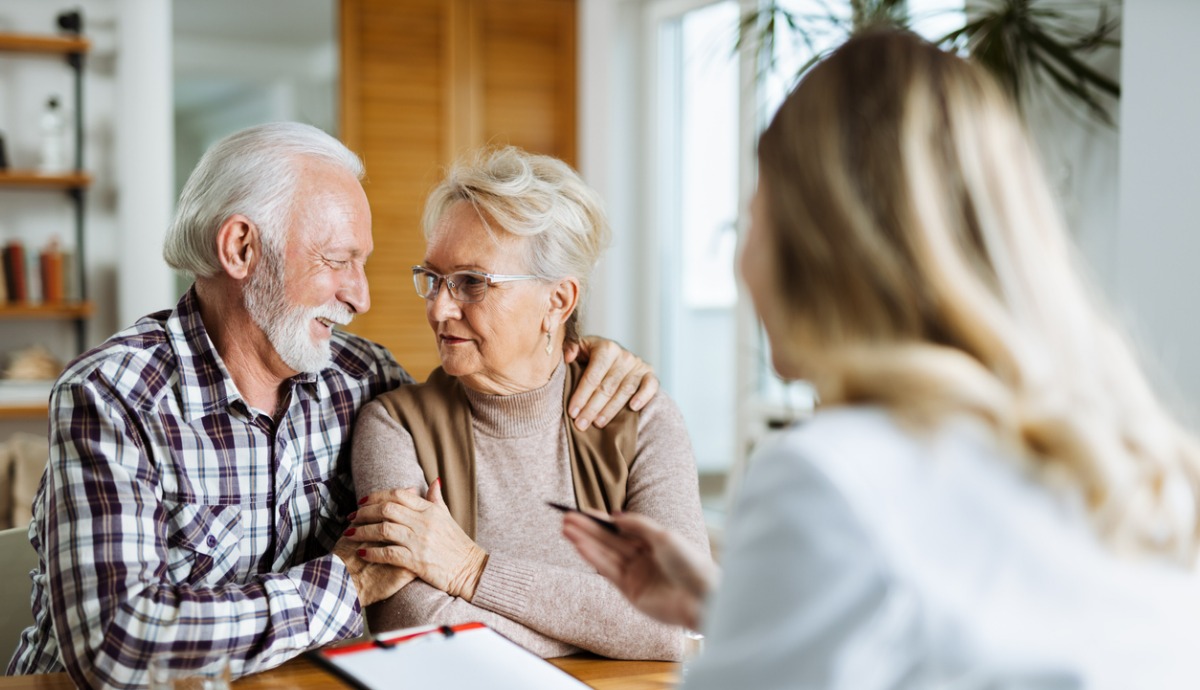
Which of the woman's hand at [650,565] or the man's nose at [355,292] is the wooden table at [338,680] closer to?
the woman's hand at [650,565]

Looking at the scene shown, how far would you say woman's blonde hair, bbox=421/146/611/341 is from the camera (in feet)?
5.76

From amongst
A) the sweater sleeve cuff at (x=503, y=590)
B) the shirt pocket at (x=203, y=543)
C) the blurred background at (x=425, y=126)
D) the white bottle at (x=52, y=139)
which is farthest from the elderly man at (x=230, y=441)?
the white bottle at (x=52, y=139)

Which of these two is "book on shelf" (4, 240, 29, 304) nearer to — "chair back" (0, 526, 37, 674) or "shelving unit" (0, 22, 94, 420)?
"shelving unit" (0, 22, 94, 420)

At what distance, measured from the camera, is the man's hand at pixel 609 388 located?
1778 millimetres

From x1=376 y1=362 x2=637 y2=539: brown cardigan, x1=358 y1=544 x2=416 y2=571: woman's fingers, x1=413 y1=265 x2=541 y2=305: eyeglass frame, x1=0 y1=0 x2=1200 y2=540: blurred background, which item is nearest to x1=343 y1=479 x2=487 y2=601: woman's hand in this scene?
x1=358 y1=544 x2=416 y2=571: woman's fingers

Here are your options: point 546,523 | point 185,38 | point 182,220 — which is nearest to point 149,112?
point 185,38

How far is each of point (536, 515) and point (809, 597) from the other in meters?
1.07

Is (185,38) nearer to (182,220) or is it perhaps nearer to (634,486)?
(182,220)

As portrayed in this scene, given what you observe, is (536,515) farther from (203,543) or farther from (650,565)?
(650,565)

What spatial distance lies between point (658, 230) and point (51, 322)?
9.26ft

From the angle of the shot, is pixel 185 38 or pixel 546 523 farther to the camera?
pixel 185 38

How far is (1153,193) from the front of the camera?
98.0 inches

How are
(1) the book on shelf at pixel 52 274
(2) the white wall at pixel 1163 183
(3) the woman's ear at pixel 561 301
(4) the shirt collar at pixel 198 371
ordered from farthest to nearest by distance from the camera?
(1) the book on shelf at pixel 52 274, (2) the white wall at pixel 1163 183, (3) the woman's ear at pixel 561 301, (4) the shirt collar at pixel 198 371

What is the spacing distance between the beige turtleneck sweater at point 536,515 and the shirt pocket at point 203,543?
0.19m
